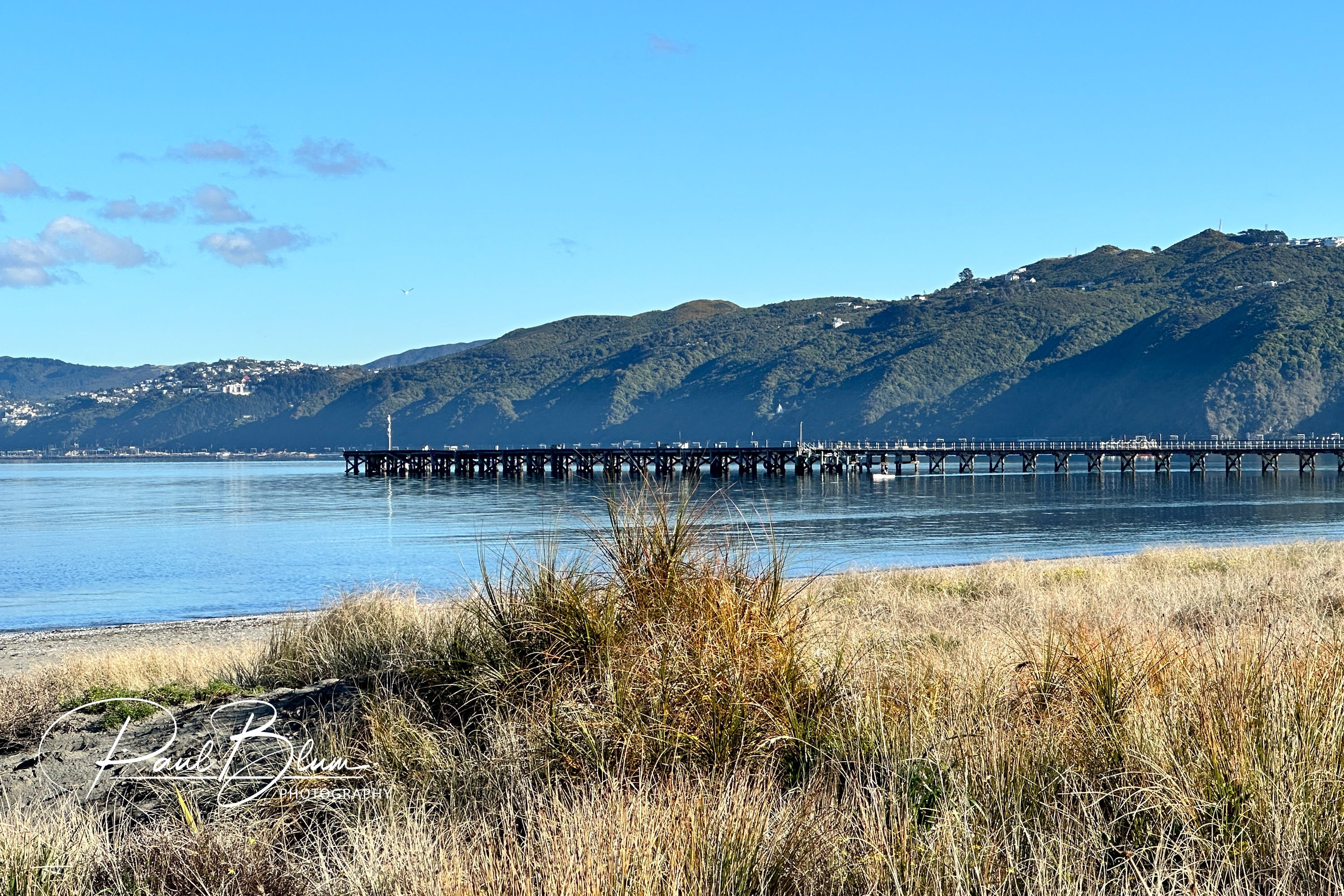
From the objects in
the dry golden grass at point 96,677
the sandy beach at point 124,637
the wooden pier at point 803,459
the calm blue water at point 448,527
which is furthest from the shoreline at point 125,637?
the wooden pier at point 803,459

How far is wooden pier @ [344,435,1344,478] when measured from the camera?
9888 centimetres

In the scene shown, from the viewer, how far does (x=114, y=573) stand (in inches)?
1398

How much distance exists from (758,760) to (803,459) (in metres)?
99.8

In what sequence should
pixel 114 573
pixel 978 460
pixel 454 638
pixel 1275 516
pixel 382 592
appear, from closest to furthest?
pixel 454 638 < pixel 382 592 < pixel 114 573 < pixel 1275 516 < pixel 978 460

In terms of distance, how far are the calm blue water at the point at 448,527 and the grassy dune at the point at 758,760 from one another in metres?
1.24

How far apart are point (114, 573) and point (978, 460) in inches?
5235

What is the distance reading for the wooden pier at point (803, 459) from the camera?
98875mm

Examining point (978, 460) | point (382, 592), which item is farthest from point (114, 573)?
point (978, 460)

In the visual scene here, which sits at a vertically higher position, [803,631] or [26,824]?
[803,631]

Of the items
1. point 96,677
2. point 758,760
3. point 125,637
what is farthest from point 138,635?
point 758,760

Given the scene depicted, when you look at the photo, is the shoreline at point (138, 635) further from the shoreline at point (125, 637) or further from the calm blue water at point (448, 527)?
the calm blue water at point (448, 527)

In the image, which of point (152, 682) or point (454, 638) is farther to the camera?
point (152, 682)

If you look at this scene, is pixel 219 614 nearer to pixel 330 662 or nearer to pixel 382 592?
pixel 382 592

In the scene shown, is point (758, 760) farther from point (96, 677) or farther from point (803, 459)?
point (803, 459)
